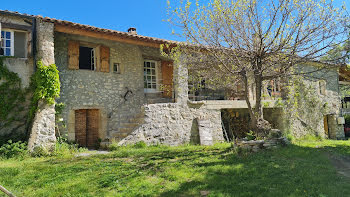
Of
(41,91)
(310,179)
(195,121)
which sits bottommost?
(310,179)

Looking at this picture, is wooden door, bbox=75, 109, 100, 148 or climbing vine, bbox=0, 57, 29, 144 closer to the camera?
climbing vine, bbox=0, 57, 29, 144

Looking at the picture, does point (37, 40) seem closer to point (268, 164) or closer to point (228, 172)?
point (228, 172)

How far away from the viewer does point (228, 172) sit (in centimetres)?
481

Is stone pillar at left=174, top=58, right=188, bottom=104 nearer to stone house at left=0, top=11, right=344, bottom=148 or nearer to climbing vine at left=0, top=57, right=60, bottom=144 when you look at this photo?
stone house at left=0, top=11, right=344, bottom=148

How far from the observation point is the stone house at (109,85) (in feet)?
26.3

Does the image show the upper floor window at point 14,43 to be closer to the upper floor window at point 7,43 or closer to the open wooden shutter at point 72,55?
the upper floor window at point 7,43

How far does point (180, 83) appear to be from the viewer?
1001cm

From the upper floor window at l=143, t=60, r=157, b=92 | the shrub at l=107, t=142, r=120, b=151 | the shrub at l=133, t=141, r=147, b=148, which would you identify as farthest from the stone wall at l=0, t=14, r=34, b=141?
the upper floor window at l=143, t=60, r=157, b=92

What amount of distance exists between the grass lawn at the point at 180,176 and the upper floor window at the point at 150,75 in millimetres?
5505

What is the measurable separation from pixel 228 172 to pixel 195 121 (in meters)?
5.44

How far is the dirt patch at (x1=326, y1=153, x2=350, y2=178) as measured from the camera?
497 cm

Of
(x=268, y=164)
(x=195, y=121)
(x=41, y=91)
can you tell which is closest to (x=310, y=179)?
(x=268, y=164)

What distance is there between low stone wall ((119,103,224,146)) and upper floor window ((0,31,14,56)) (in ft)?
15.3

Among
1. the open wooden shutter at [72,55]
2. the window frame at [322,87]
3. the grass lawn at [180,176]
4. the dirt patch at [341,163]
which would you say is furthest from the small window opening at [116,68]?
the window frame at [322,87]
